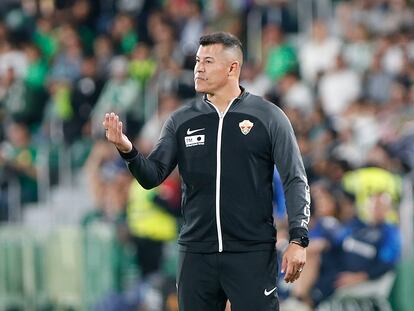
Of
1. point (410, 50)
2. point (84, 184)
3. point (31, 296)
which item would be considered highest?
point (410, 50)

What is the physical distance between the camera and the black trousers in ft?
21.9

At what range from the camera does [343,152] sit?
40.4ft

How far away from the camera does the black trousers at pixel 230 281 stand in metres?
6.66

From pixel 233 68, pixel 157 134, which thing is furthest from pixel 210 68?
pixel 157 134

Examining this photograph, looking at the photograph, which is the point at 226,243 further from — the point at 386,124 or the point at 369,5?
the point at 369,5

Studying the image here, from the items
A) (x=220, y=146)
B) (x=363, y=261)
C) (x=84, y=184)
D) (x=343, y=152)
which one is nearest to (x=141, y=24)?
(x=84, y=184)

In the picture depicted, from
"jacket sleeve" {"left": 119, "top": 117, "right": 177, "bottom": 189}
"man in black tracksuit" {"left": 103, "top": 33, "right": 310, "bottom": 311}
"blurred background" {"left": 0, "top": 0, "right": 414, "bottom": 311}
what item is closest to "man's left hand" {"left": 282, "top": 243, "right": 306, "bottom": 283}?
"man in black tracksuit" {"left": 103, "top": 33, "right": 310, "bottom": 311}

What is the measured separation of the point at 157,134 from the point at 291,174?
7.75 m

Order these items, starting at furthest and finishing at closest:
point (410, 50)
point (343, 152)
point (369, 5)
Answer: point (369, 5), point (410, 50), point (343, 152)

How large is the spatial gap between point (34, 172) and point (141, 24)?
2997 millimetres

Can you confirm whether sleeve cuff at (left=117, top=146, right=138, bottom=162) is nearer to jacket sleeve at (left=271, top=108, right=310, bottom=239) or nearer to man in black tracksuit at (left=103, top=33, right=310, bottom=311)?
man in black tracksuit at (left=103, top=33, right=310, bottom=311)

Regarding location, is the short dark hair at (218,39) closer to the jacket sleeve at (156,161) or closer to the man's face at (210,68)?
the man's face at (210,68)

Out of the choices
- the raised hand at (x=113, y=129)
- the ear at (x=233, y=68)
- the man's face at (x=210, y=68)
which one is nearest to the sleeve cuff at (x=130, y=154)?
the raised hand at (x=113, y=129)

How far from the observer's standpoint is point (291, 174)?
6629mm
